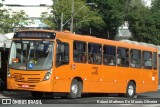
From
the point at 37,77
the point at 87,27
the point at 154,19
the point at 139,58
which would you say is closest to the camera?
the point at 37,77

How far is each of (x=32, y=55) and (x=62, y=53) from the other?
4.08ft

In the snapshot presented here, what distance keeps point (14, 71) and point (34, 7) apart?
7496 cm

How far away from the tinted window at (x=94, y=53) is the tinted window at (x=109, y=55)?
15.8 inches

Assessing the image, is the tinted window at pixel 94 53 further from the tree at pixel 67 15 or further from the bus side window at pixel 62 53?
the tree at pixel 67 15

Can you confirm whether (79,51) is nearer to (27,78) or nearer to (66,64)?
(66,64)

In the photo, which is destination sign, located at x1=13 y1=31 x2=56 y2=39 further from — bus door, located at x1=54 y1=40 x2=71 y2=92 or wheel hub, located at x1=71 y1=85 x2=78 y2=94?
wheel hub, located at x1=71 y1=85 x2=78 y2=94

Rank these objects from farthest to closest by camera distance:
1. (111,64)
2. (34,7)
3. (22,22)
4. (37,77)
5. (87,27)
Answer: (34,7)
(87,27)
(22,22)
(111,64)
(37,77)

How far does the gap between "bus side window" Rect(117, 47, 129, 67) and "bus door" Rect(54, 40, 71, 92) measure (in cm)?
426

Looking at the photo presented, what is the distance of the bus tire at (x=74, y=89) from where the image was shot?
21.3m

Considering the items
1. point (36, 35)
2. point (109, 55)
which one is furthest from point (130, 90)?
point (36, 35)

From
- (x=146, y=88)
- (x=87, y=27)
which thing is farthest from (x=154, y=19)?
(x=146, y=88)

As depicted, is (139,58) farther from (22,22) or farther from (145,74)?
(22,22)

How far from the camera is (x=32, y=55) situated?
20.4 metres

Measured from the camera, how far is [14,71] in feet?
67.7
